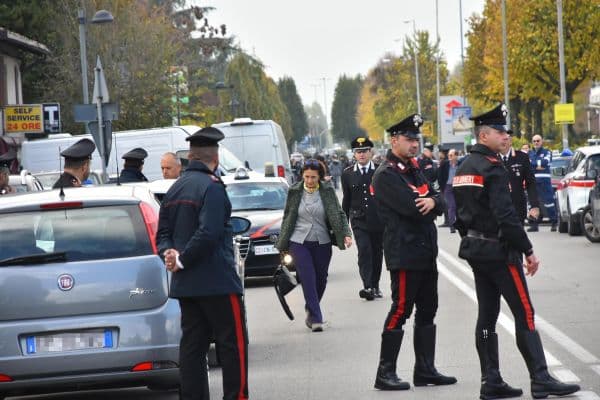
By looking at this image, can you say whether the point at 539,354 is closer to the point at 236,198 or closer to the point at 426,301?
the point at 426,301

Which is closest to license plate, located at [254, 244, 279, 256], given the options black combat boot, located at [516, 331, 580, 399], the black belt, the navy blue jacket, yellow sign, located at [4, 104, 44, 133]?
the black belt

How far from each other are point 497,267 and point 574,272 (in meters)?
10.2

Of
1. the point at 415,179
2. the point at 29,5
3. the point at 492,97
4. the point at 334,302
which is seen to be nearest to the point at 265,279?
the point at 334,302

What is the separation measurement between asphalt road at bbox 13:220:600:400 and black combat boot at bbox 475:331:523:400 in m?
0.15

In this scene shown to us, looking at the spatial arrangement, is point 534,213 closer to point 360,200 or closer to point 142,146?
point 360,200

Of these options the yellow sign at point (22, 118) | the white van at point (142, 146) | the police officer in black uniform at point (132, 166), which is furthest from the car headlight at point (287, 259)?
the yellow sign at point (22, 118)

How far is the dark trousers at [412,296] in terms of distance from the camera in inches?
379

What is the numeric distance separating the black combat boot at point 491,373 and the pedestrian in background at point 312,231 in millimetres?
4501

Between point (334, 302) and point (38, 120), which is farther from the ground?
point (38, 120)

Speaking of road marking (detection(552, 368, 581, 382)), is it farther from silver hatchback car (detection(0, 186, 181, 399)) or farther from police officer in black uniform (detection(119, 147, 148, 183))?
police officer in black uniform (detection(119, 147, 148, 183))

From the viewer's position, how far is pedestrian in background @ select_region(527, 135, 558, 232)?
2869 cm

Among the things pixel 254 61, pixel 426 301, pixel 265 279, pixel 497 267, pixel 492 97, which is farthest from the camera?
pixel 254 61

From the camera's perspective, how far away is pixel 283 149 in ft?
131

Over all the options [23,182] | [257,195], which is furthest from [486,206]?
[257,195]
